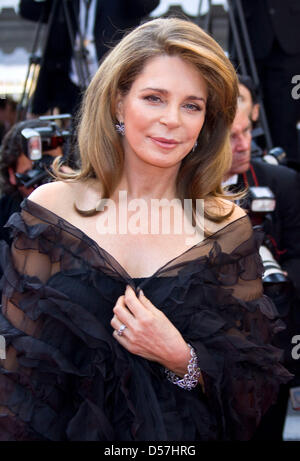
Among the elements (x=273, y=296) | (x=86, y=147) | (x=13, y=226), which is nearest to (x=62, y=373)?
(x=13, y=226)

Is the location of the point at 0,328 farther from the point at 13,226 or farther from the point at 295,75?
the point at 295,75

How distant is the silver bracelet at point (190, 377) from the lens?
1.59 meters

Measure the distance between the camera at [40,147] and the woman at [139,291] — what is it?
2.09 ft

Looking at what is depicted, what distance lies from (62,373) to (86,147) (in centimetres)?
65

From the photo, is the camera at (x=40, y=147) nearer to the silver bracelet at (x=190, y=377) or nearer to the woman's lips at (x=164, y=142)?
the woman's lips at (x=164, y=142)

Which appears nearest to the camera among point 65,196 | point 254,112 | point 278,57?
point 65,196

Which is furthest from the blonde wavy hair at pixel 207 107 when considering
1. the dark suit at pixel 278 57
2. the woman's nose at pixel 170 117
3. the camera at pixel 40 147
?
the dark suit at pixel 278 57

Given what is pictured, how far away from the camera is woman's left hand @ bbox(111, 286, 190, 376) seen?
1540 millimetres

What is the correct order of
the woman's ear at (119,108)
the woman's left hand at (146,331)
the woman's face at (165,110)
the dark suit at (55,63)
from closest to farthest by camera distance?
1. the woman's left hand at (146,331)
2. the woman's face at (165,110)
3. the woman's ear at (119,108)
4. the dark suit at (55,63)

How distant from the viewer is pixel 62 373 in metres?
1.57

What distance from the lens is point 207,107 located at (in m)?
1.82

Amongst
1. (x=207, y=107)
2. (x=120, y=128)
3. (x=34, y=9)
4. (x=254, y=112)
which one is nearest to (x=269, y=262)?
(x=207, y=107)

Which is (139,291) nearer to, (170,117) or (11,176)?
(170,117)

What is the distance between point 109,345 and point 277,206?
1.57 meters
